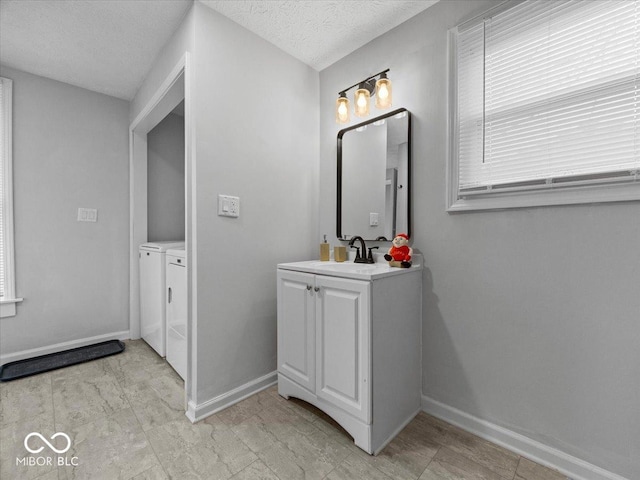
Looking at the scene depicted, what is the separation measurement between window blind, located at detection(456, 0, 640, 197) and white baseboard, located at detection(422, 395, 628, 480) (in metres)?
1.15

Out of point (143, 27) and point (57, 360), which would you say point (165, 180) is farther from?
point (57, 360)

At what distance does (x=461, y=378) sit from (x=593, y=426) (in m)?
0.51

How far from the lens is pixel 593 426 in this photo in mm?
1166

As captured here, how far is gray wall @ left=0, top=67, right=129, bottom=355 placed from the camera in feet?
7.63

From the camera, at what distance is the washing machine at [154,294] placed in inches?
89.4

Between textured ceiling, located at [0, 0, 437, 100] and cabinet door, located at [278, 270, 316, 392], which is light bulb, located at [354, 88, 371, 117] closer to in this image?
textured ceiling, located at [0, 0, 437, 100]

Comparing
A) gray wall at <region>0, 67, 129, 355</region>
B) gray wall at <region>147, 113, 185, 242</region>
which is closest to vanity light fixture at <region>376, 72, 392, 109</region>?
gray wall at <region>147, 113, 185, 242</region>

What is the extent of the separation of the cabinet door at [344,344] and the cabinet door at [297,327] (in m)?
0.06

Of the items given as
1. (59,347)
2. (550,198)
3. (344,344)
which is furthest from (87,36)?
(550,198)

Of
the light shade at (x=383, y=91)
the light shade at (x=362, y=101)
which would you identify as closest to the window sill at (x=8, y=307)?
the light shade at (x=362, y=101)

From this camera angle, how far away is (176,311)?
1999mm

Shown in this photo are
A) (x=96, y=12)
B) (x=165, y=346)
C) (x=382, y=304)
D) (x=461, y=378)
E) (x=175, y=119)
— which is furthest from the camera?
(x=175, y=119)

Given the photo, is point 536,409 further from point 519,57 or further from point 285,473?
point 519,57

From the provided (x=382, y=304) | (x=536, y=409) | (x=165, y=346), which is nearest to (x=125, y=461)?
(x=165, y=346)
